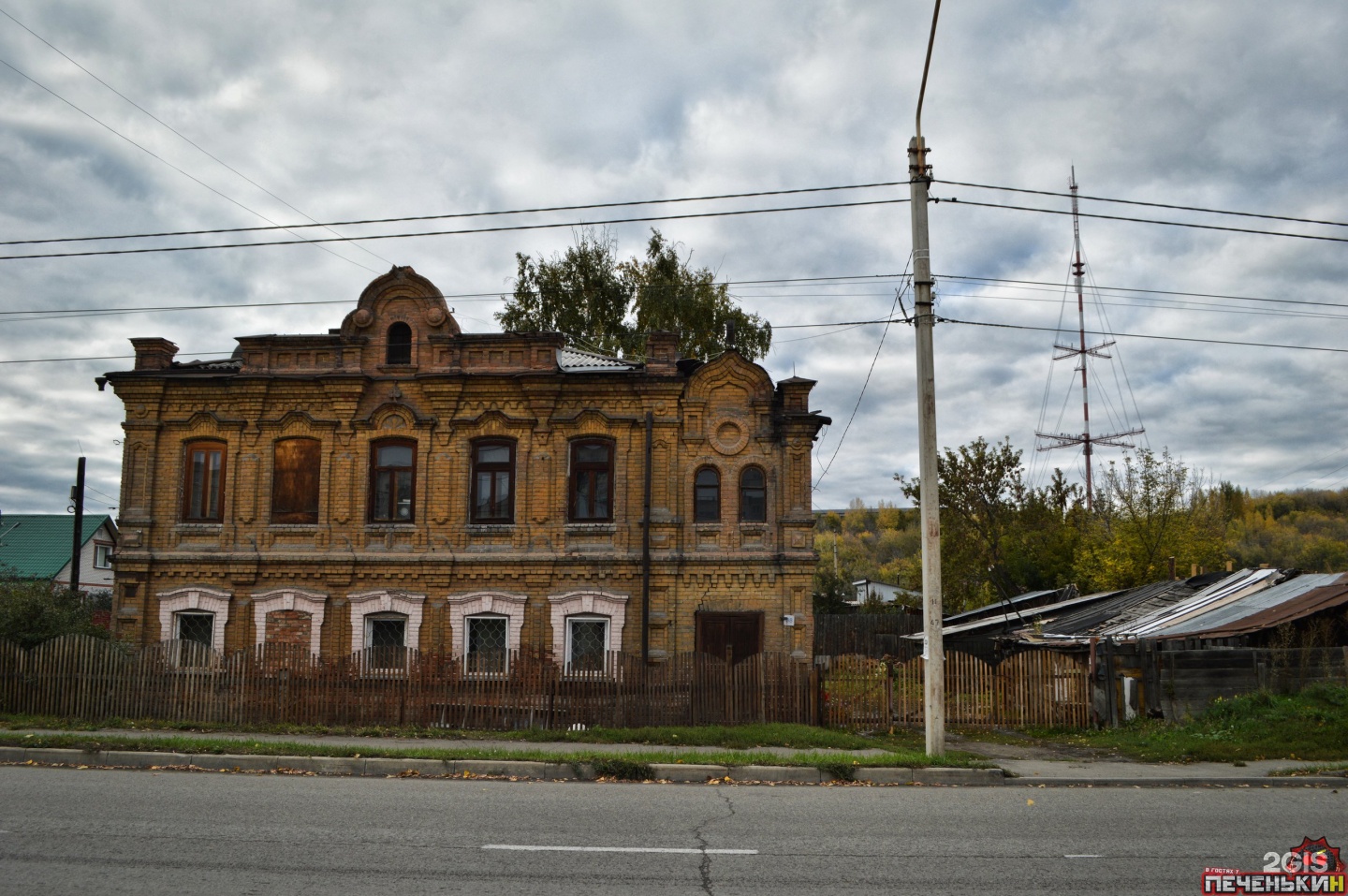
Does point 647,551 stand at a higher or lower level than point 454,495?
lower

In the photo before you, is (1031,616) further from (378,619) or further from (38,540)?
(38,540)

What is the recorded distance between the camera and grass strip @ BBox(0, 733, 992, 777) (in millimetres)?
13180

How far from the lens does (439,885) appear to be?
281 inches

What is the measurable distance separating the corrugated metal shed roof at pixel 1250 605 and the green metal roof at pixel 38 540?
45383 millimetres

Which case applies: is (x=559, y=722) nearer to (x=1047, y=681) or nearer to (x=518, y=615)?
(x=518, y=615)

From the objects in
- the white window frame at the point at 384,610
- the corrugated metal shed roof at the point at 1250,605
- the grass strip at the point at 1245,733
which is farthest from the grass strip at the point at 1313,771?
the white window frame at the point at 384,610

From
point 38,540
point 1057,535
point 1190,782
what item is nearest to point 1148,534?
point 1057,535

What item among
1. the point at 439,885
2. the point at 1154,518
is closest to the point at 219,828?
the point at 439,885

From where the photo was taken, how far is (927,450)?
45.1ft

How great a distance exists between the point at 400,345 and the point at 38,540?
35251 mm

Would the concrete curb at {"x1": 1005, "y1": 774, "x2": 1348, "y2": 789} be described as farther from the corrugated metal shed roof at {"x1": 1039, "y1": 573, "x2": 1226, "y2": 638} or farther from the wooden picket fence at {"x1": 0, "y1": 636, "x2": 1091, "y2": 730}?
the corrugated metal shed roof at {"x1": 1039, "y1": 573, "x2": 1226, "y2": 638}

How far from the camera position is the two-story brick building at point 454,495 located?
69.6 ft

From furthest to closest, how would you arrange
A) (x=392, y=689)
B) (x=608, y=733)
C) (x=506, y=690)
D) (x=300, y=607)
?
(x=300, y=607) → (x=392, y=689) → (x=506, y=690) → (x=608, y=733)

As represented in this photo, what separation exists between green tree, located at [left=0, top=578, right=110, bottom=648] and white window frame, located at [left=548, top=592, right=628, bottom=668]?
29.7ft
